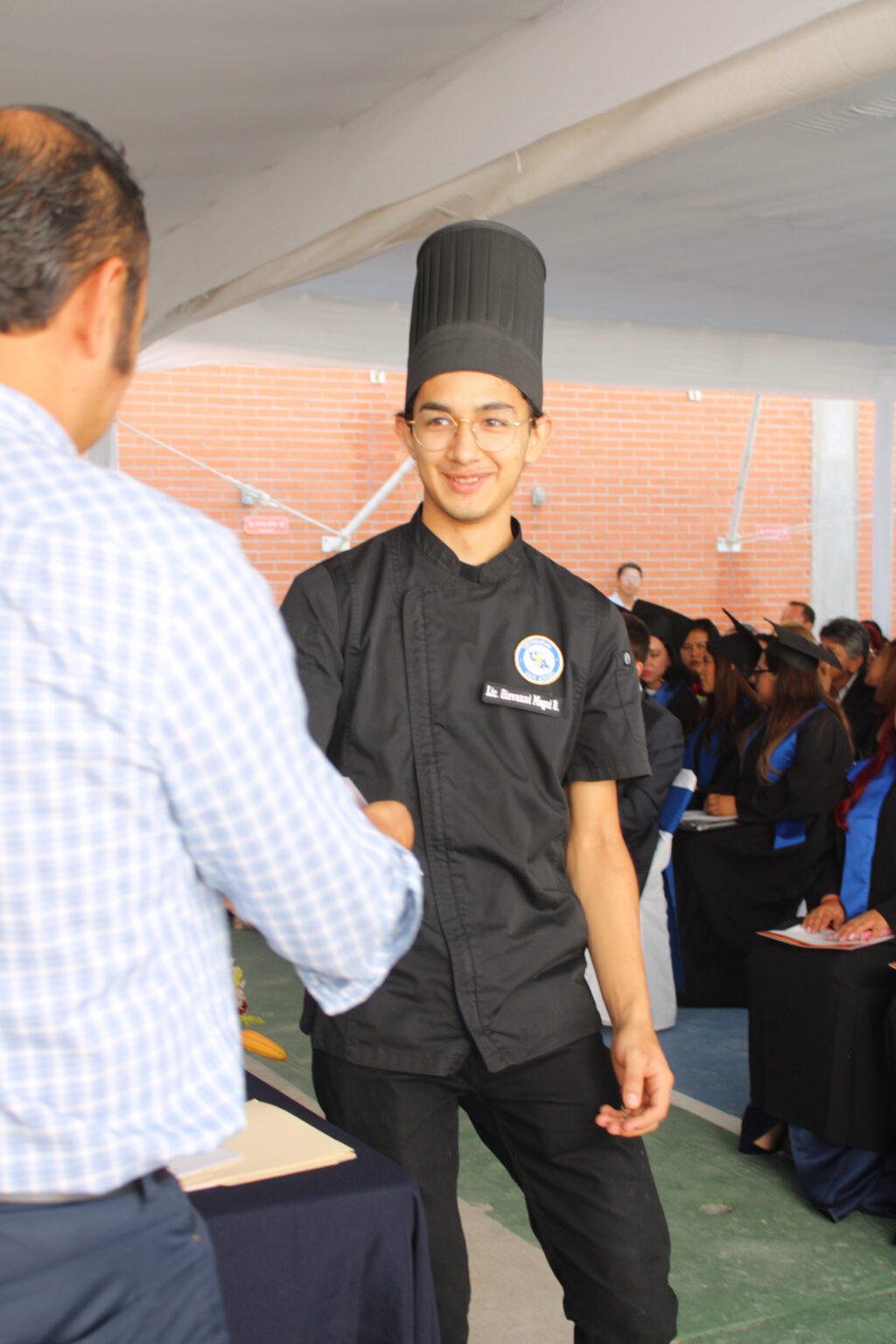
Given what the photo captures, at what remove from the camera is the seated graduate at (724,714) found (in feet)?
18.8

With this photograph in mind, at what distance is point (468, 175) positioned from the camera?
3430 millimetres

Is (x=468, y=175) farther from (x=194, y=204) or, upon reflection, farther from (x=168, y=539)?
(x=168, y=539)

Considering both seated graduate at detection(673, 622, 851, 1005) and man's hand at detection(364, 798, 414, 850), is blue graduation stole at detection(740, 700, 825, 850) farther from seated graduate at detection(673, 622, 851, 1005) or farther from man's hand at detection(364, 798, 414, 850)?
man's hand at detection(364, 798, 414, 850)

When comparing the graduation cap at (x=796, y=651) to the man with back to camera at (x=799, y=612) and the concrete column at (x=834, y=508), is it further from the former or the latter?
the concrete column at (x=834, y=508)

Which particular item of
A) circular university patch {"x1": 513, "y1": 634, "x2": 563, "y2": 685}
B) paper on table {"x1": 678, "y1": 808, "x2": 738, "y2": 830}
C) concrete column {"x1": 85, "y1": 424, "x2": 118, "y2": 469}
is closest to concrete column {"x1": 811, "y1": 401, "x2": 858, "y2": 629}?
paper on table {"x1": 678, "y1": 808, "x2": 738, "y2": 830}

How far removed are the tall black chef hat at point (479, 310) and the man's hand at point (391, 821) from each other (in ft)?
2.82

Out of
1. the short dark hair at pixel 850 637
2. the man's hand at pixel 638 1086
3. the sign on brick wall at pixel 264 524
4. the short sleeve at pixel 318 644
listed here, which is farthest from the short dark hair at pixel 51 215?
the sign on brick wall at pixel 264 524

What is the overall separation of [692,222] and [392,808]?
485cm

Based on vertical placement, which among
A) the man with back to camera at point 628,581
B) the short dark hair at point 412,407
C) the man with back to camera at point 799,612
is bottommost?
the short dark hair at point 412,407

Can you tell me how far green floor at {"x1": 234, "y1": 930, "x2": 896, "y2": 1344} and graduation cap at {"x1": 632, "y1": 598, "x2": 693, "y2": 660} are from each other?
345cm

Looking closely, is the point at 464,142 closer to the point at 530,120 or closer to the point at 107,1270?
the point at 530,120

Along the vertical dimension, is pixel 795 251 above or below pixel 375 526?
above

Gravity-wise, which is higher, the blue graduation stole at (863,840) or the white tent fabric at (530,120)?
the white tent fabric at (530,120)

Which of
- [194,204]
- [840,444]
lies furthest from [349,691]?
[840,444]
